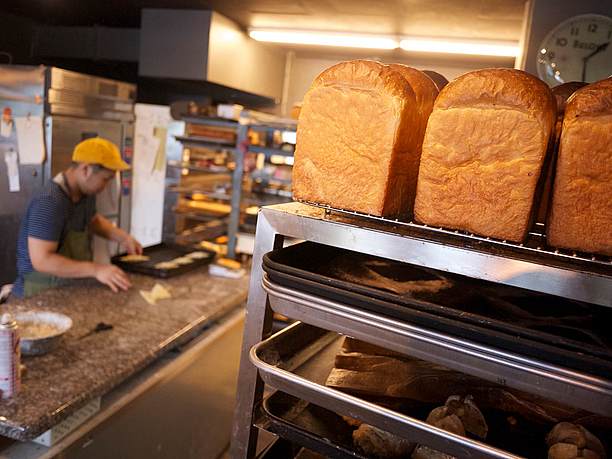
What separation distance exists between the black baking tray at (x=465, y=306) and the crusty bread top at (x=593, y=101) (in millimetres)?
354

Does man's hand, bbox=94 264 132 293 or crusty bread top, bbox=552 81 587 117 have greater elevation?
crusty bread top, bbox=552 81 587 117

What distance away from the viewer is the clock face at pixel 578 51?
259 centimetres

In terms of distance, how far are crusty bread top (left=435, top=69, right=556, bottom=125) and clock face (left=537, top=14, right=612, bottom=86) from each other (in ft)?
6.88

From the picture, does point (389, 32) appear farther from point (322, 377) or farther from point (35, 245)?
point (322, 377)

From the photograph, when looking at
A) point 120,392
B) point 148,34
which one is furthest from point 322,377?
point 148,34

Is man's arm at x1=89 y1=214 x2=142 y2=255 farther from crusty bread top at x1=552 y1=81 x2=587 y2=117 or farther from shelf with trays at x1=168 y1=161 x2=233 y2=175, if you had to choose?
crusty bread top at x1=552 y1=81 x2=587 y2=117

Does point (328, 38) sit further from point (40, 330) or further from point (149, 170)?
point (40, 330)

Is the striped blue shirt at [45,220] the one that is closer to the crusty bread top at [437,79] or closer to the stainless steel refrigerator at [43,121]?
the stainless steel refrigerator at [43,121]

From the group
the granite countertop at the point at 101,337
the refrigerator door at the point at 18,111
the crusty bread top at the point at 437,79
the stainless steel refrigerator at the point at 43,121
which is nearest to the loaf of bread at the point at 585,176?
the crusty bread top at the point at 437,79

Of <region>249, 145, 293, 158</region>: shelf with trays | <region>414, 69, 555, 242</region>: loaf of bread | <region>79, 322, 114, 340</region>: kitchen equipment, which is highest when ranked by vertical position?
<region>414, 69, 555, 242</region>: loaf of bread

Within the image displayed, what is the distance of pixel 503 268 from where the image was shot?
753mm

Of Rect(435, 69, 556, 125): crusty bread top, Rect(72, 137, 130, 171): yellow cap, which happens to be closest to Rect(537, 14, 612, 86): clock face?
Rect(435, 69, 556, 125): crusty bread top

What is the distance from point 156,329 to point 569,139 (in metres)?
1.83

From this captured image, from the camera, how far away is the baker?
2537 mm
